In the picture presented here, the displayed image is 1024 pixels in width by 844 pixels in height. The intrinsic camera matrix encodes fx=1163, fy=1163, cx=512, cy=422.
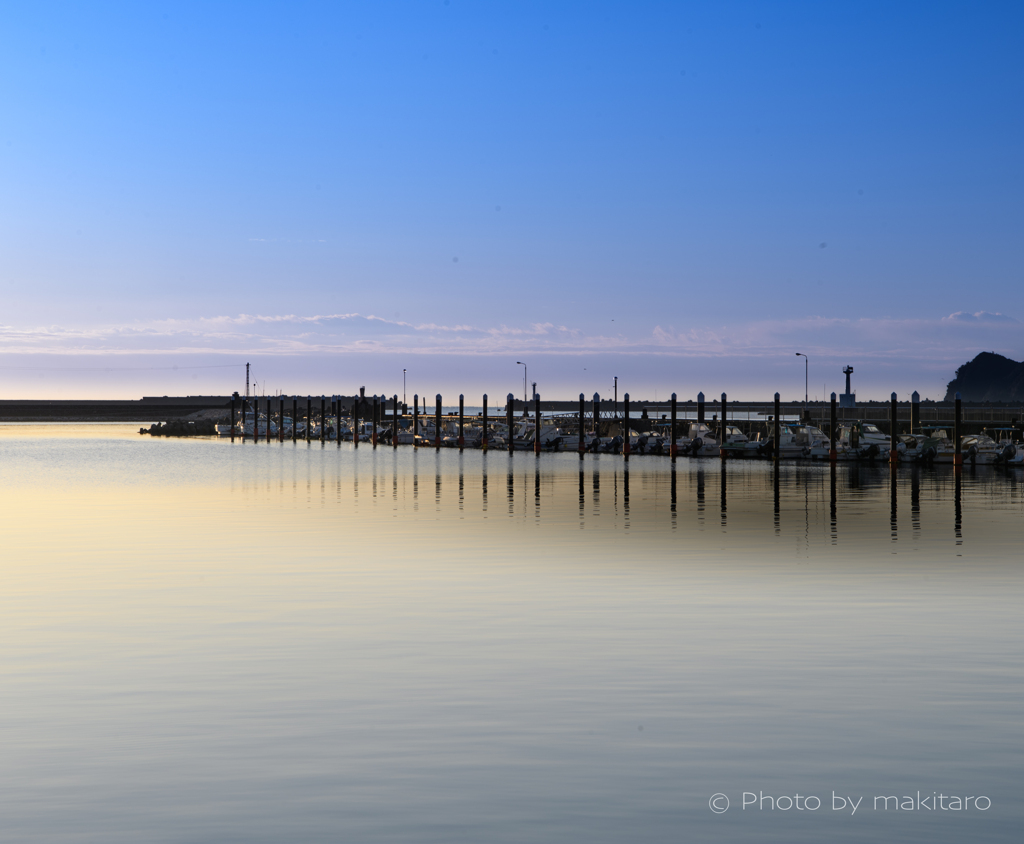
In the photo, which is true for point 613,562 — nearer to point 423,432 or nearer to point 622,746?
point 622,746

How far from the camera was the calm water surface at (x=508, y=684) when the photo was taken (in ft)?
33.4

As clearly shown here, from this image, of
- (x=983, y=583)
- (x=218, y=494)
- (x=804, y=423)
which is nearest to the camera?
(x=983, y=583)

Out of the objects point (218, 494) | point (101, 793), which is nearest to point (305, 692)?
point (101, 793)

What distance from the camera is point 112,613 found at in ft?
69.6

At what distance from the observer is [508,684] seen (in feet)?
49.8

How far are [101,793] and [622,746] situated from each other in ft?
16.8

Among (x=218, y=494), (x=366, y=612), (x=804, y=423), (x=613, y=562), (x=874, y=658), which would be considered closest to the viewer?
(x=874, y=658)

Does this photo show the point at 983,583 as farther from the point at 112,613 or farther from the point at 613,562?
the point at 112,613

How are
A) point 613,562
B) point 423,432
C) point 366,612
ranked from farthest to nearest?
point 423,432 < point 613,562 < point 366,612

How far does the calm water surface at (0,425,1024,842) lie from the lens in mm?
10180

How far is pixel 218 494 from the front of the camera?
56062 millimetres

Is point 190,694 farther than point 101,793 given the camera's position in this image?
Yes

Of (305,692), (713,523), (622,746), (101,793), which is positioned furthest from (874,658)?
(713,523)

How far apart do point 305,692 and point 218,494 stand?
141ft
